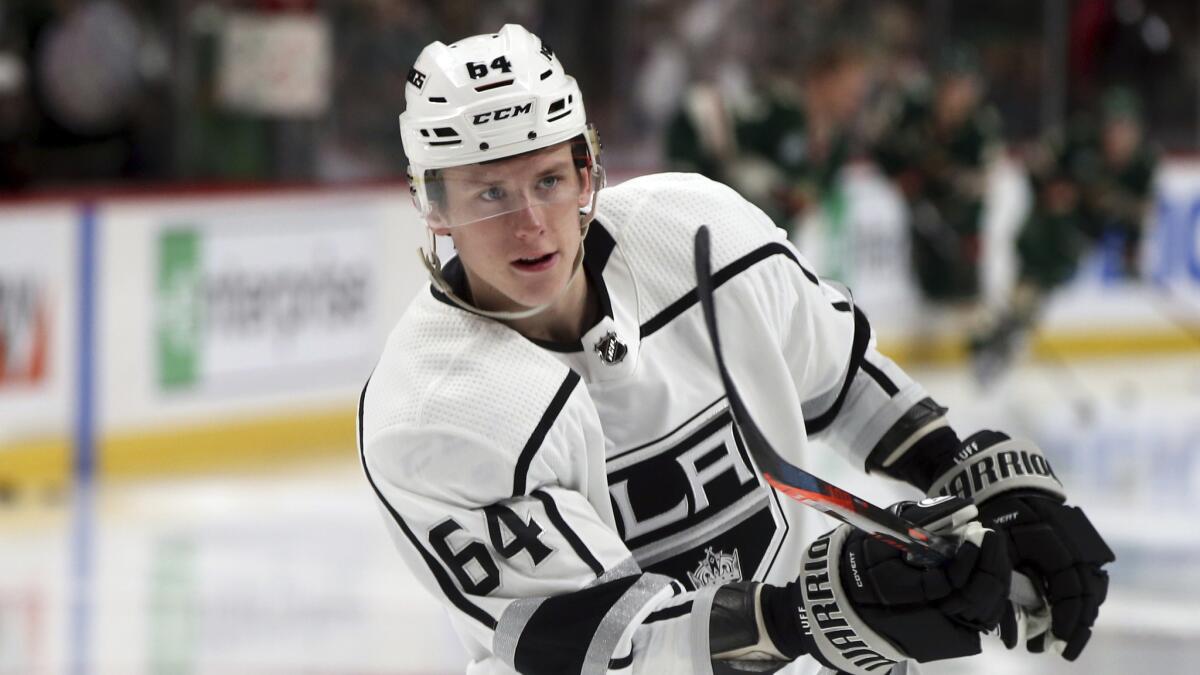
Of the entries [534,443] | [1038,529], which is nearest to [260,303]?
[534,443]

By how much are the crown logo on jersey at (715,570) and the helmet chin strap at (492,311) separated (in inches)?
13.0

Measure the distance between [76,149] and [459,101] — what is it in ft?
14.9

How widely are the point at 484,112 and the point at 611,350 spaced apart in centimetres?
28

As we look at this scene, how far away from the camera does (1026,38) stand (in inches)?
383

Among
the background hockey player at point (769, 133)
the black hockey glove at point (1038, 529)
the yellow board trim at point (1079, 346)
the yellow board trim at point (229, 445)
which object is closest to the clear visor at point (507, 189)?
the black hockey glove at point (1038, 529)

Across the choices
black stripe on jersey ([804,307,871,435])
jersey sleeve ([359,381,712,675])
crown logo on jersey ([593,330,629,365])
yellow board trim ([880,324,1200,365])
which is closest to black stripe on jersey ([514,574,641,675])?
jersey sleeve ([359,381,712,675])

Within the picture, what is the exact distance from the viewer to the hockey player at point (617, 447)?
1.82 meters

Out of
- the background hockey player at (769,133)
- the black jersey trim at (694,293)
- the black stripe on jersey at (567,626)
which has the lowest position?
the black stripe on jersey at (567,626)

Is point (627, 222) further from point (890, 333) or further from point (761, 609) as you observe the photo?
point (890, 333)

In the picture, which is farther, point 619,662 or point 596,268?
point 596,268

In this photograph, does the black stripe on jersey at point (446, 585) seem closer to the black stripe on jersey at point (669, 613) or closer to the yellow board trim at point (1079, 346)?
the black stripe on jersey at point (669, 613)

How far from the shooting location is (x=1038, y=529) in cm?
192

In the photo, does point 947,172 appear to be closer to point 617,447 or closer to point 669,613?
point 617,447

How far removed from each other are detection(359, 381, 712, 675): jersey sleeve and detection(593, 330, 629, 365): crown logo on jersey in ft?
0.37
